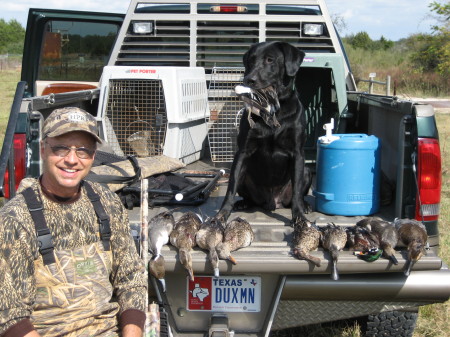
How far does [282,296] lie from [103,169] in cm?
166

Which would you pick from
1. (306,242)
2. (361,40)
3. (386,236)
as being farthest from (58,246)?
(361,40)

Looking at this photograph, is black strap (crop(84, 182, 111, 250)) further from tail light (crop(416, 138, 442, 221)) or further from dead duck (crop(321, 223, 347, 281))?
tail light (crop(416, 138, 442, 221))

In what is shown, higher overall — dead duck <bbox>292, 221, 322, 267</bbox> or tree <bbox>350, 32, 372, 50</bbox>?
tree <bbox>350, 32, 372, 50</bbox>

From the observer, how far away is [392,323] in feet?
11.9

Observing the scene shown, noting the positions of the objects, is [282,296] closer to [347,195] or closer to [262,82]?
[347,195]

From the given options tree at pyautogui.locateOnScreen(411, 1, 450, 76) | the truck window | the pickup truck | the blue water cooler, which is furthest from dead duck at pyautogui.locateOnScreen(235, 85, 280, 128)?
tree at pyautogui.locateOnScreen(411, 1, 450, 76)

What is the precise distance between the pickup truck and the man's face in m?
0.56

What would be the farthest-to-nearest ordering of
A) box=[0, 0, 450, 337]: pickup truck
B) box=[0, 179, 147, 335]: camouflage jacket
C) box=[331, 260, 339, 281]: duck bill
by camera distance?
box=[0, 0, 450, 337]: pickup truck < box=[331, 260, 339, 281]: duck bill < box=[0, 179, 147, 335]: camouflage jacket

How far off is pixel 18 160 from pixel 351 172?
78.9 inches

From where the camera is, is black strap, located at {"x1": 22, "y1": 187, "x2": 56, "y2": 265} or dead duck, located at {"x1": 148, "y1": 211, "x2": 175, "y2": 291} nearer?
black strap, located at {"x1": 22, "y1": 187, "x2": 56, "y2": 265}

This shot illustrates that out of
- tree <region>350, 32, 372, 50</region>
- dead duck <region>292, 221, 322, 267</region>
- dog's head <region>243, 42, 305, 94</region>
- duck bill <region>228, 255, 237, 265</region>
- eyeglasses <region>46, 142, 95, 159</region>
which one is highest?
tree <region>350, 32, 372, 50</region>

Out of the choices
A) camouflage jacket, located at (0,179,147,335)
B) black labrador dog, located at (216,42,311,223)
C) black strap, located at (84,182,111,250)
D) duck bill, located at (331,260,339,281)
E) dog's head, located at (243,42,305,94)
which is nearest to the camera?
camouflage jacket, located at (0,179,147,335)

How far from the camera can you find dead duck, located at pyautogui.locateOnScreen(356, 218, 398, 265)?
315 cm

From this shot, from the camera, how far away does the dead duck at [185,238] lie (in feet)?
10.2
